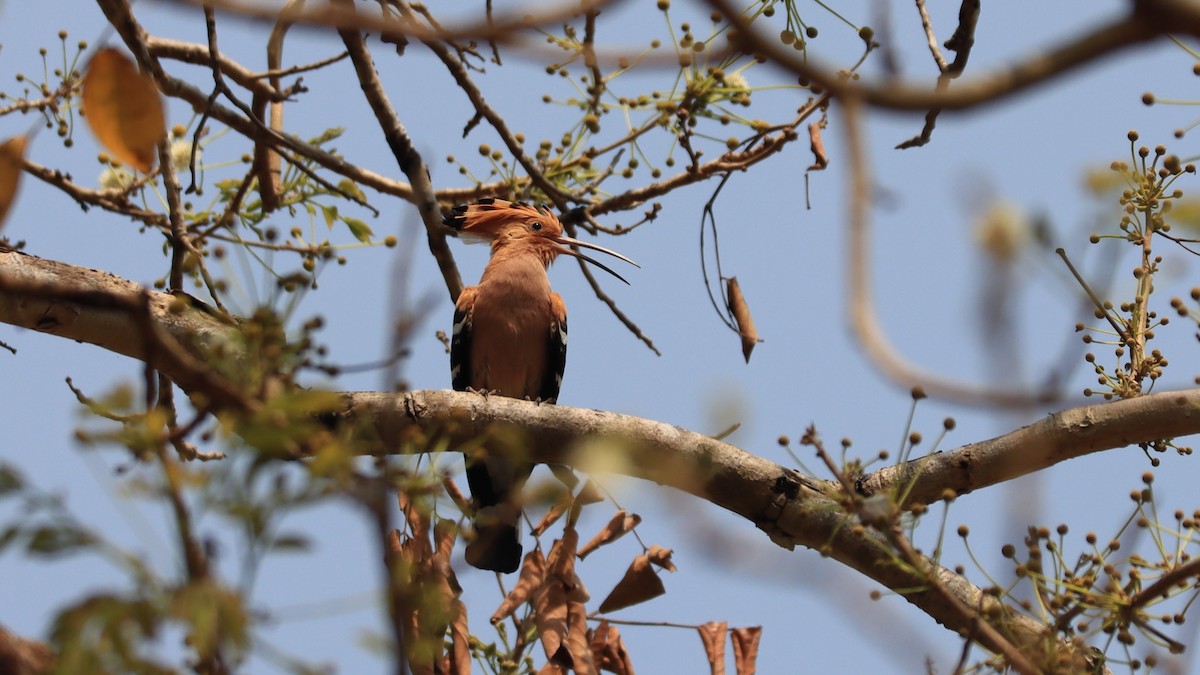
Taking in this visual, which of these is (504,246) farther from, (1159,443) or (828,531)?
(1159,443)

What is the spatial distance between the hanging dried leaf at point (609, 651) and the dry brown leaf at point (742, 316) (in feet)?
3.46

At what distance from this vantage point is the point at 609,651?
349 centimetres

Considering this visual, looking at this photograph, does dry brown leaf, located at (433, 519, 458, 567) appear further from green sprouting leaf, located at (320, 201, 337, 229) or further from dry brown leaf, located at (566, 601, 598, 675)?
green sprouting leaf, located at (320, 201, 337, 229)

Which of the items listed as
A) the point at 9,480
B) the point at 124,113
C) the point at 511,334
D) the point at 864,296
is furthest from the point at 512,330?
the point at 864,296

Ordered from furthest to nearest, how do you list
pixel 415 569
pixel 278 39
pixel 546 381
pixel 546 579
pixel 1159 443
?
pixel 546 381, pixel 278 39, pixel 1159 443, pixel 546 579, pixel 415 569

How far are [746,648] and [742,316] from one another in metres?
1.19

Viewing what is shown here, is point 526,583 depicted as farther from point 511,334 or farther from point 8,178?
point 511,334

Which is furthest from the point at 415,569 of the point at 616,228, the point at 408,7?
the point at 408,7

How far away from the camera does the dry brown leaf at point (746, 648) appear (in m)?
3.42

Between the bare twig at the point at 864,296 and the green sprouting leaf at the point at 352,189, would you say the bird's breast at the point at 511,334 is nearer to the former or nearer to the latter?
the green sprouting leaf at the point at 352,189

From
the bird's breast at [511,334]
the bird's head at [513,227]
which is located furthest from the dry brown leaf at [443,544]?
the bird's head at [513,227]

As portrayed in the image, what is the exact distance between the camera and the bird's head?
679 cm

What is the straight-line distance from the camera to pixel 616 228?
504 cm

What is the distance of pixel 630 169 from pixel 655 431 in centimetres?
161
